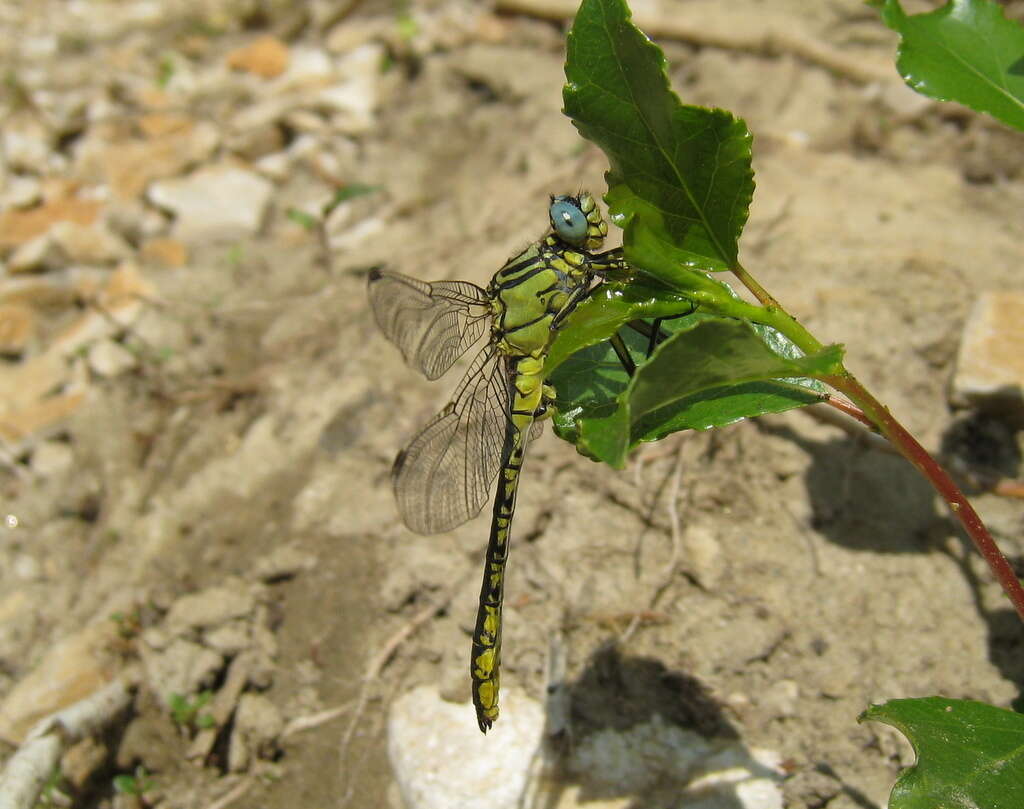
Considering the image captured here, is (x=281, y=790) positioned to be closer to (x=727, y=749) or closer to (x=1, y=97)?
(x=727, y=749)

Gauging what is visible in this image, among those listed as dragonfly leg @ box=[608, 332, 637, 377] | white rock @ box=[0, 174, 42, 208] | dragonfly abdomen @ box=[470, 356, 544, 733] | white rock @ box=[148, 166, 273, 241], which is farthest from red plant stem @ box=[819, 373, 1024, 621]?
white rock @ box=[0, 174, 42, 208]

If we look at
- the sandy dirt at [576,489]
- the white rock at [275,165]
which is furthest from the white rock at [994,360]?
the white rock at [275,165]

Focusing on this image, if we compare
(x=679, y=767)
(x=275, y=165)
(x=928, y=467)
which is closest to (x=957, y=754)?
(x=928, y=467)

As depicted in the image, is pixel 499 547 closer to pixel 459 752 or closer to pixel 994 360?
pixel 459 752

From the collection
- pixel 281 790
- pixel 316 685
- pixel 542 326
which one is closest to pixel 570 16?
pixel 542 326

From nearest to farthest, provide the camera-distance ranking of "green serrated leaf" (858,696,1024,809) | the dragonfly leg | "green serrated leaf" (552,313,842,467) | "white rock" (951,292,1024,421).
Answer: "green serrated leaf" (552,313,842,467)
"green serrated leaf" (858,696,1024,809)
the dragonfly leg
"white rock" (951,292,1024,421)

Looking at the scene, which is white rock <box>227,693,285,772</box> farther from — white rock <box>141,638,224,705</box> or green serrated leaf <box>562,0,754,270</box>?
green serrated leaf <box>562,0,754,270</box>
